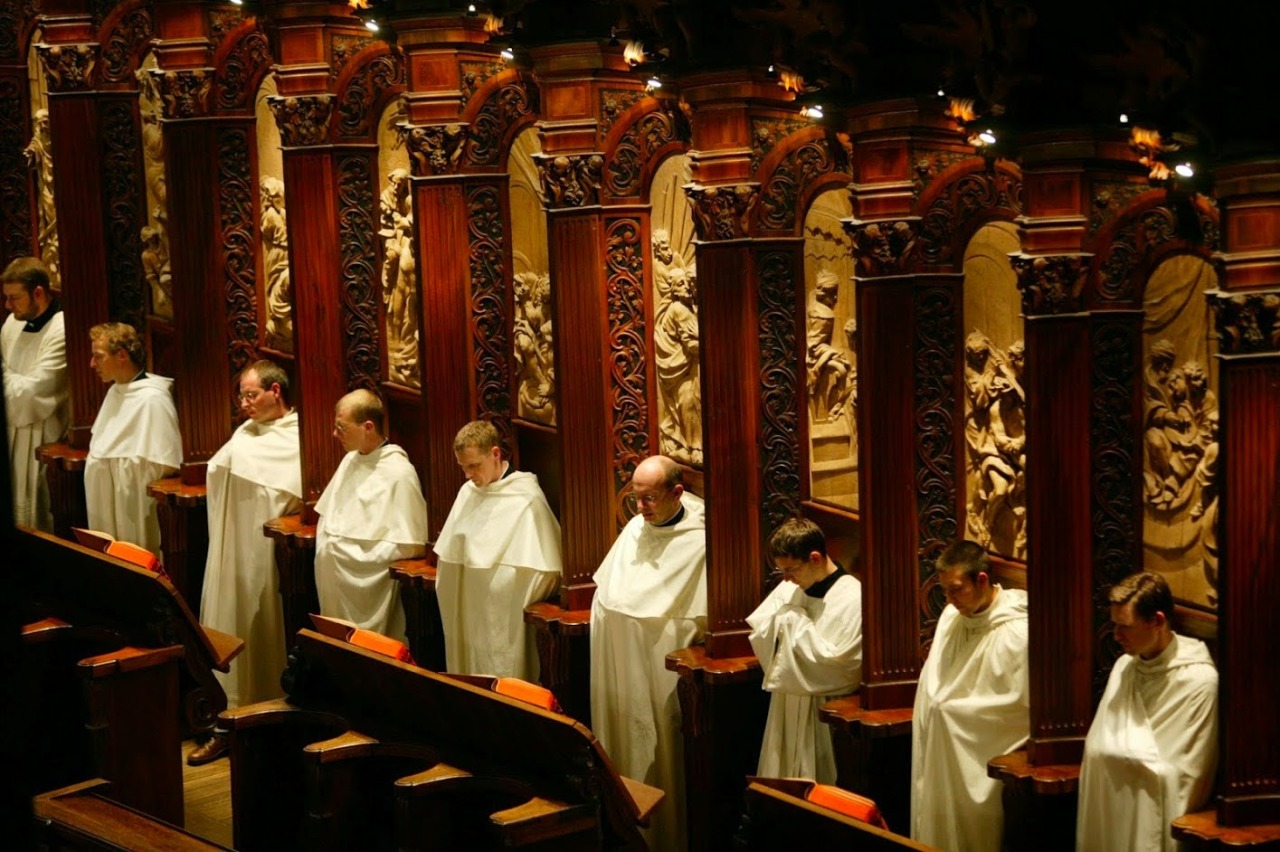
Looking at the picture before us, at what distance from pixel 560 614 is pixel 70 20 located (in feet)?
18.3

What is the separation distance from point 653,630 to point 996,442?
6.54 ft

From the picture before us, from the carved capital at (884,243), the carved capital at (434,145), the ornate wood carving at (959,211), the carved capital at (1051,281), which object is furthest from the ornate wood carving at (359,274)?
the carved capital at (1051,281)

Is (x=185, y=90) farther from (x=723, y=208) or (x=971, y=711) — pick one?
(x=971, y=711)

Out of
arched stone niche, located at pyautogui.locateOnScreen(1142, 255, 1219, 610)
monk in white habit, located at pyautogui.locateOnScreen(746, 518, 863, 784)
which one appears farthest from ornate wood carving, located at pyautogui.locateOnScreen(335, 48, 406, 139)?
arched stone niche, located at pyautogui.locateOnScreen(1142, 255, 1219, 610)

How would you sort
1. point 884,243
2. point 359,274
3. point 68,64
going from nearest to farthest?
point 884,243 < point 359,274 < point 68,64

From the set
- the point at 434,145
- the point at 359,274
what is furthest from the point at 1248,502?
the point at 359,274

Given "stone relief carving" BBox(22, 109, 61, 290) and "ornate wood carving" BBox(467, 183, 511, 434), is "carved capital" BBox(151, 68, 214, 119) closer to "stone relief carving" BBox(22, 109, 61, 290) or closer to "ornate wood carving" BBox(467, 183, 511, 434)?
"stone relief carving" BBox(22, 109, 61, 290)

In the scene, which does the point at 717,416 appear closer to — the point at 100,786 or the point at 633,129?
the point at 633,129

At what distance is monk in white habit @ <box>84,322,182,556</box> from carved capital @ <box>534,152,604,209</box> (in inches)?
150

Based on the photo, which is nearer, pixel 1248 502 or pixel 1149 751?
pixel 1248 502

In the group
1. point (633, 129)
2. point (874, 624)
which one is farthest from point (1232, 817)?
point (633, 129)

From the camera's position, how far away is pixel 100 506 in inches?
455

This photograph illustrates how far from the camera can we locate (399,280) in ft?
34.0

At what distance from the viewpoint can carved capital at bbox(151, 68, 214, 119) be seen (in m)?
10.9
